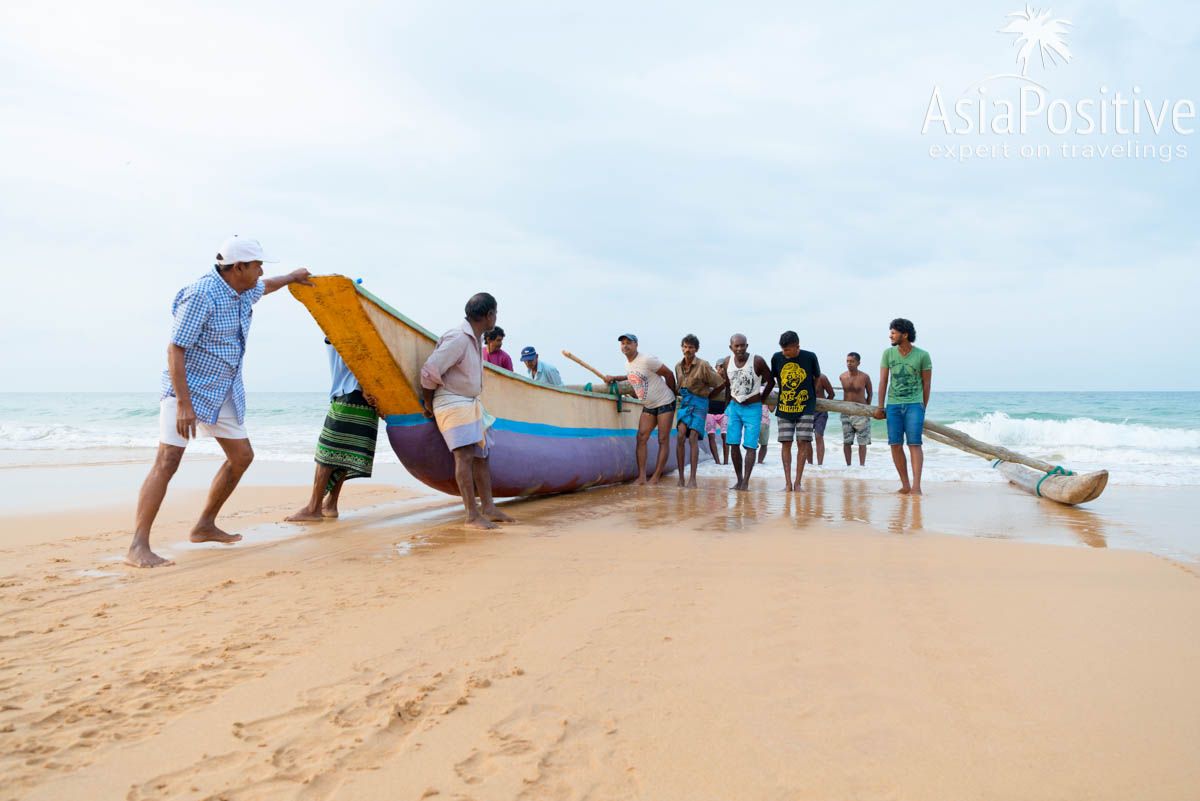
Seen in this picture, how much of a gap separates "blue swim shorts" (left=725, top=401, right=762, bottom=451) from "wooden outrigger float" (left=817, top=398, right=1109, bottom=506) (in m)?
1.52

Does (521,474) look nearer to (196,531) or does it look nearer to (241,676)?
(196,531)

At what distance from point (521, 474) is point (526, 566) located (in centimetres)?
264

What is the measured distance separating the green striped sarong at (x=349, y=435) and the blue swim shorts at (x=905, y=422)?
5134 millimetres

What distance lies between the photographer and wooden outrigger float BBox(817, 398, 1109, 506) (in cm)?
673

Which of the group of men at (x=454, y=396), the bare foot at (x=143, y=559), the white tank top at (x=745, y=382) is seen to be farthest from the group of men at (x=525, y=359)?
the bare foot at (x=143, y=559)

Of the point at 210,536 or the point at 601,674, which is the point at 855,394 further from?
the point at 601,674

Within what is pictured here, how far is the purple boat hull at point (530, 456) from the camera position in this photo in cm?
544

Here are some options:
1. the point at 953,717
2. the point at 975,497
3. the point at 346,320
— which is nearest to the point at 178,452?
the point at 346,320

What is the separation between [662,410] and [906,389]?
2.59 meters

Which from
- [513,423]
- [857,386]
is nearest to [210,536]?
[513,423]

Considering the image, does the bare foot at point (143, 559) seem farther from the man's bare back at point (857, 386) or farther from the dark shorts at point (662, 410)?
the man's bare back at point (857, 386)

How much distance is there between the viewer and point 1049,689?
214 centimetres

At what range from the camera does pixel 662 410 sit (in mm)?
8539

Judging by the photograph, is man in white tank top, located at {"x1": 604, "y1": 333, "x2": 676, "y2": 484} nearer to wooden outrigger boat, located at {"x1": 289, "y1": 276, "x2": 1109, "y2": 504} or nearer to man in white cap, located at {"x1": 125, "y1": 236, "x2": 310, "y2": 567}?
wooden outrigger boat, located at {"x1": 289, "y1": 276, "x2": 1109, "y2": 504}
